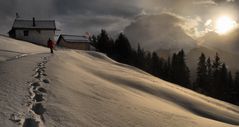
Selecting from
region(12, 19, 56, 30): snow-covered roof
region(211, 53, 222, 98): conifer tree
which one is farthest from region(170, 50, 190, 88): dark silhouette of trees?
region(12, 19, 56, 30): snow-covered roof

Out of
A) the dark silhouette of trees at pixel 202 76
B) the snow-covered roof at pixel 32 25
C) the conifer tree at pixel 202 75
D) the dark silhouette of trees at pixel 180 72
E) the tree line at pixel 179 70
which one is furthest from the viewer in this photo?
the conifer tree at pixel 202 75

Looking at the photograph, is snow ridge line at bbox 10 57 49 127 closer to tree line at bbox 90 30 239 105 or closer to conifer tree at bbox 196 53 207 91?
tree line at bbox 90 30 239 105

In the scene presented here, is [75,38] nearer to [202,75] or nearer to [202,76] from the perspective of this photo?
[202,76]

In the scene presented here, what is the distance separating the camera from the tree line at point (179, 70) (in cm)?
9600

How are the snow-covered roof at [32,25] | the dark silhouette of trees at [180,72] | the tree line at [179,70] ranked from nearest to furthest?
1. the snow-covered roof at [32,25]
2. the tree line at [179,70]
3. the dark silhouette of trees at [180,72]

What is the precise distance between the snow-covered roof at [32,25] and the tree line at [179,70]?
62.8ft

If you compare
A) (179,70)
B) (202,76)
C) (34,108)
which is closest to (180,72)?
(179,70)

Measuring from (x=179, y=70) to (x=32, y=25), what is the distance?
166 ft

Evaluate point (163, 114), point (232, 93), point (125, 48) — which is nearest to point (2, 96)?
point (163, 114)

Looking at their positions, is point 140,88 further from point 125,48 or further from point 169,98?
point 125,48

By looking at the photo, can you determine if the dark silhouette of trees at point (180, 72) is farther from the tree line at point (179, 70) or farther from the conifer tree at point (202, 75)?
the conifer tree at point (202, 75)

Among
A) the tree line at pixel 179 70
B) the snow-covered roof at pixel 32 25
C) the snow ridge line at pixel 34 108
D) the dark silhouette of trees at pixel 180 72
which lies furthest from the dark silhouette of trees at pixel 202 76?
the snow ridge line at pixel 34 108

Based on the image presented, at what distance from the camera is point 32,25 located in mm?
78938

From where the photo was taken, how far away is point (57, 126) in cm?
1092
